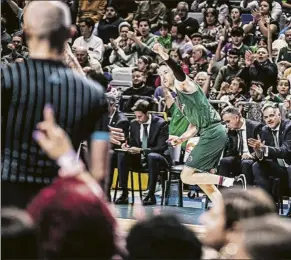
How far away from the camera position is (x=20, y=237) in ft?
9.26

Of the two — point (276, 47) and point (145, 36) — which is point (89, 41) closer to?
point (145, 36)

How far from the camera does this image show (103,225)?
9.72 feet

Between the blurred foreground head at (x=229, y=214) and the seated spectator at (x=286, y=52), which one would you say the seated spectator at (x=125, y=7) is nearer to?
the seated spectator at (x=286, y=52)

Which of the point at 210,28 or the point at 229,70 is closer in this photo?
the point at 229,70

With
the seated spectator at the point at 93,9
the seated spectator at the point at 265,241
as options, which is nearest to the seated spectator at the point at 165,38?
the seated spectator at the point at 93,9

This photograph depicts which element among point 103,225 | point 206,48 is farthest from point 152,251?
point 206,48

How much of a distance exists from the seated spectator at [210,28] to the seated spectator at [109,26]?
153 cm

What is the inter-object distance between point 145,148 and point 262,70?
251 cm

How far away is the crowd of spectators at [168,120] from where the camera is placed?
2.96 metres

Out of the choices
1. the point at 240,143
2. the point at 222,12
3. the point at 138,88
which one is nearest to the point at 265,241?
the point at 240,143

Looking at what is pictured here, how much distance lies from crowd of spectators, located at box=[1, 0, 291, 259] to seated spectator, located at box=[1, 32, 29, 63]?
3 cm

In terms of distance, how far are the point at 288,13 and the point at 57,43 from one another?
1311cm

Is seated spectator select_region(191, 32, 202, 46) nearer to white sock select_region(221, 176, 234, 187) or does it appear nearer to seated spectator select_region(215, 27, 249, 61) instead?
seated spectator select_region(215, 27, 249, 61)

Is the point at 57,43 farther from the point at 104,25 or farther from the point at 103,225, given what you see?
the point at 104,25
